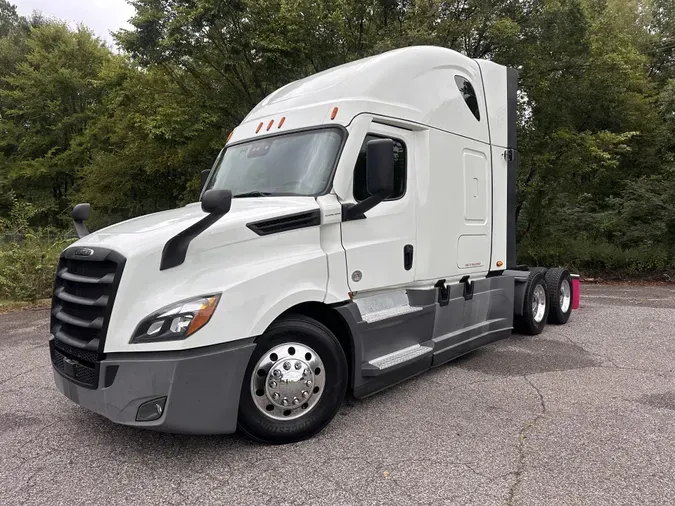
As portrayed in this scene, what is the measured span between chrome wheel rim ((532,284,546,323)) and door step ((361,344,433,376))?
2892 mm

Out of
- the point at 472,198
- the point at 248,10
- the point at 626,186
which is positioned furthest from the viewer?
the point at 626,186

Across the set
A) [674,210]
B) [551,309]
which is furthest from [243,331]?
[674,210]

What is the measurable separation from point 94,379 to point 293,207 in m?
1.77

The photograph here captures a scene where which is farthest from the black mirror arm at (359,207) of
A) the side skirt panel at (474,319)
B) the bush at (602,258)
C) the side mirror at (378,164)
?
the bush at (602,258)

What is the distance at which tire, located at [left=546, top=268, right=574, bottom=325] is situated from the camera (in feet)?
24.4

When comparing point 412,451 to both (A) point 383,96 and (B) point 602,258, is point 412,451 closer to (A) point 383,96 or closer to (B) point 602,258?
(A) point 383,96

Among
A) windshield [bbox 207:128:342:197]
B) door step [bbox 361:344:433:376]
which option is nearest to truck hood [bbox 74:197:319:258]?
windshield [bbox 207:128:342:197]

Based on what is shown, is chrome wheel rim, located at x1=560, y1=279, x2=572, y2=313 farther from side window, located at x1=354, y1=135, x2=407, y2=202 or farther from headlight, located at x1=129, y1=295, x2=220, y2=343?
headlight, located at x1=129, y1=295, x2=220, y2=343

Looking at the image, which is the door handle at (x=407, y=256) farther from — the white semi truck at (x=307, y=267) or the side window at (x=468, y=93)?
the side window at (x=468, y=93)

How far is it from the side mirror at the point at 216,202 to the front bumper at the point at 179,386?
86 cm

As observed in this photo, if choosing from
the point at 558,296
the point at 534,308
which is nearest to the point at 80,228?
the point at 534,308

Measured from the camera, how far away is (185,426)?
316 centimetres

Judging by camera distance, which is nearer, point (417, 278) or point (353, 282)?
point (353, 282)

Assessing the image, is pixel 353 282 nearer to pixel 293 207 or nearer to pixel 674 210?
pixel 293 207
